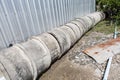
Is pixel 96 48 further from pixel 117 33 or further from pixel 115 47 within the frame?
pixel 117 33

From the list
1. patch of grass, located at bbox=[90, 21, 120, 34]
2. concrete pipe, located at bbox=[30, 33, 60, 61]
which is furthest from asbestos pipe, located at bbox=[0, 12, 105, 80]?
patch of grass, located at bbox=[90, 21, 120, 34]

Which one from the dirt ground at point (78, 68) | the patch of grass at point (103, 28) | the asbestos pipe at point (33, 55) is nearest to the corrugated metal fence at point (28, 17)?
the asbestos pipe at point (33, 55)

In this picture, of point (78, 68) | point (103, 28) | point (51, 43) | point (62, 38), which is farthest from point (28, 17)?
point (103, 28)

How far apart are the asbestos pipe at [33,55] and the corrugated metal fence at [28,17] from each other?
0.39 metres

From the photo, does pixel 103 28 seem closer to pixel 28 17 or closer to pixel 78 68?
pixel 78 68

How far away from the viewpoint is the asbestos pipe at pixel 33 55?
6.92 ft

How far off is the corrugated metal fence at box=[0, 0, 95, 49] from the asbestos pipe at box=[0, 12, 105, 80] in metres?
0.39

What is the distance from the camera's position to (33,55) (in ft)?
8.29

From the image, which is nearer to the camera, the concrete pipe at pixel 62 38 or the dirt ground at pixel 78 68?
the dirt ground at pixel 78 68

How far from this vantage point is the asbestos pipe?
6.92 feet

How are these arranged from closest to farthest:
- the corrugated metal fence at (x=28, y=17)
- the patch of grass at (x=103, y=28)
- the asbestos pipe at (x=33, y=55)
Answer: the asbestos pipe at (x=33, y=55), the corrugated metal fence at (x=28, y=17), the patch of grass at (x=103, y=28)

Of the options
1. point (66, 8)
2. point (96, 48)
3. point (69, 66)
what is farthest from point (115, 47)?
point (66, 8)

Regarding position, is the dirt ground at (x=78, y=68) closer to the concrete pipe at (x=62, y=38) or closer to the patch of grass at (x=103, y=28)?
the concrete pipe at (x=62, y=38)

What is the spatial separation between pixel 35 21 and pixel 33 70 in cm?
144
